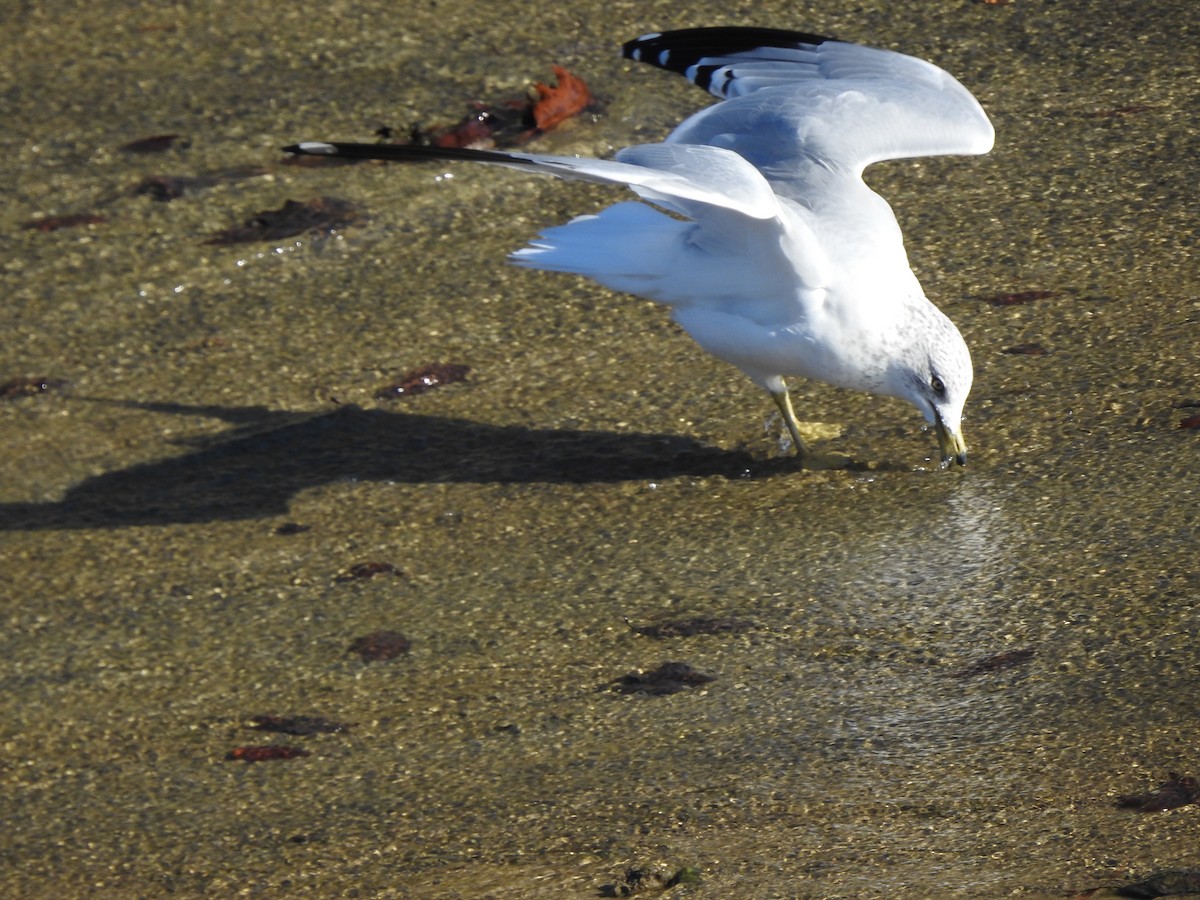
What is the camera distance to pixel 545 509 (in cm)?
398

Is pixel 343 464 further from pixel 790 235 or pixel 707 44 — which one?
pixel 707 44

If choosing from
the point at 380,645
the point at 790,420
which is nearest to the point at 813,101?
the point at 790,420

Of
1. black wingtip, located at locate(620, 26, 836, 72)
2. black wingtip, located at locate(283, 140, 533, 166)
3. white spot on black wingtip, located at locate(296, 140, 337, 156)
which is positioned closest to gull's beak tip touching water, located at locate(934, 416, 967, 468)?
black wingtip, located at locate(283, 140, 533, 166)

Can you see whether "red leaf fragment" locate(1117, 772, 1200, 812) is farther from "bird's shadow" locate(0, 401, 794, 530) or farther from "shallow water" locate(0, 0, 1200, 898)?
"bird's shadow" locate(0, 401, 794, 530)

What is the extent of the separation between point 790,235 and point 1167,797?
1714 mm

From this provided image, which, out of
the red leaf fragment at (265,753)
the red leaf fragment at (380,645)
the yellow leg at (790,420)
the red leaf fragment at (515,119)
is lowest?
the red leaf fragment at (265,753)

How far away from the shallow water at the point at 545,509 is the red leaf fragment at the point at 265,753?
1.3 inches

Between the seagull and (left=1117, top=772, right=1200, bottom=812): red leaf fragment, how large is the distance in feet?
4.36

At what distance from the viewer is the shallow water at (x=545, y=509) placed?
281cm

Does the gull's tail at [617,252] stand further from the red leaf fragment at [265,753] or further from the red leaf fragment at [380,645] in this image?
the red leaf fragment at [265,753]

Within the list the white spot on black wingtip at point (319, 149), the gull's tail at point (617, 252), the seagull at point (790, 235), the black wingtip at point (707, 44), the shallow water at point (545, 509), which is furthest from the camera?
the black wingtip at point (707, 44)

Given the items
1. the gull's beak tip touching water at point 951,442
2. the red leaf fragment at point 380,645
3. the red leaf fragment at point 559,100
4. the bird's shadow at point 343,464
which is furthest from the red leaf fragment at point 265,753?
the red leaf fragment at point 559,100

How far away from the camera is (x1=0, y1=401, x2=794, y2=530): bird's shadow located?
4.11 meters

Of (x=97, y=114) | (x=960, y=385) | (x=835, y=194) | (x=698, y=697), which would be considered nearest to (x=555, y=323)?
(x=835, y=194)
